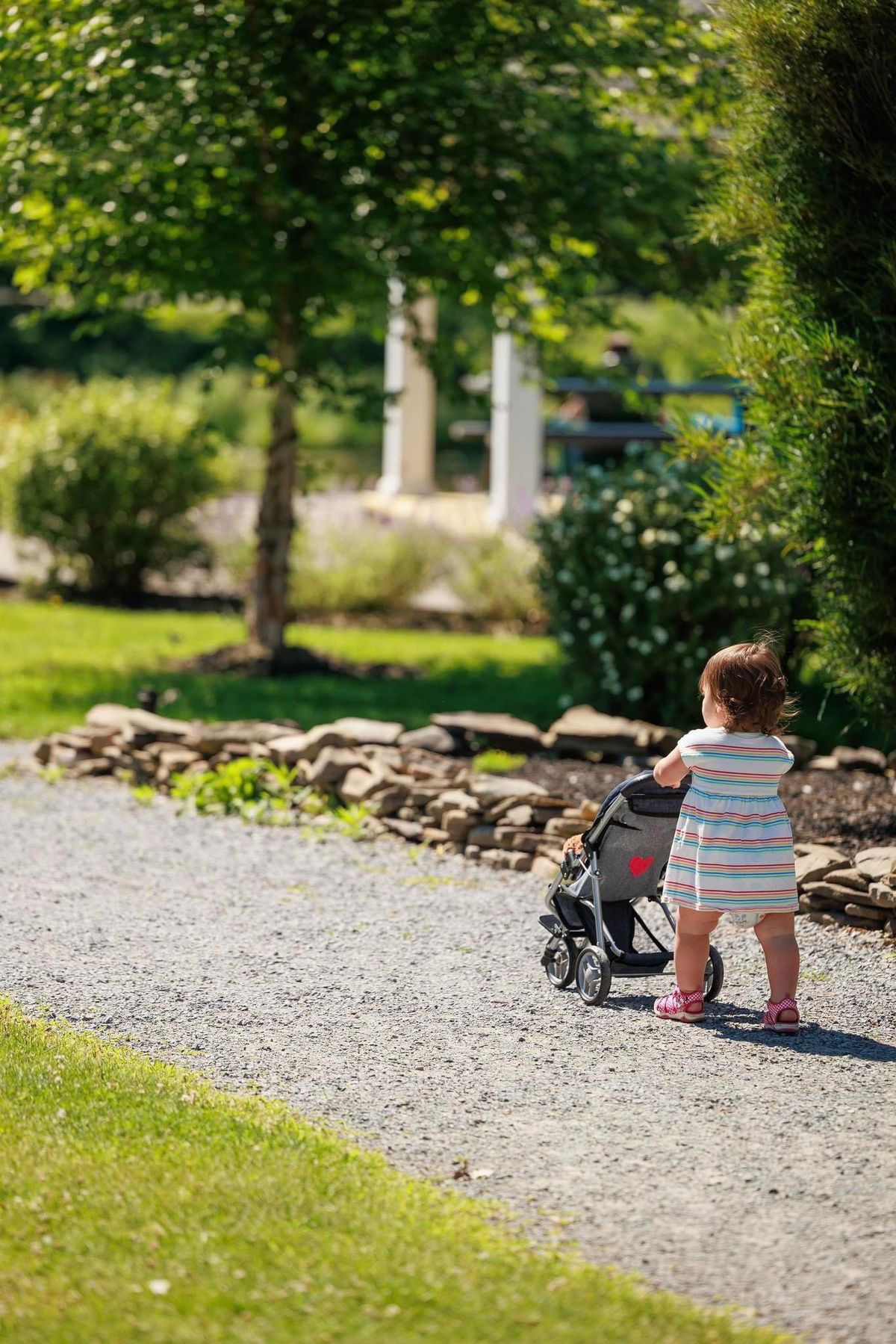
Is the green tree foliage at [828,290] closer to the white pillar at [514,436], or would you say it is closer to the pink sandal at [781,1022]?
the pink sandal at [781,1022]

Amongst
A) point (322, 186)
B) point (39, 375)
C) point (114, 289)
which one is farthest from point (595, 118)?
point (39, 375)

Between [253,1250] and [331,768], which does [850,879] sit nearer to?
[331,768]

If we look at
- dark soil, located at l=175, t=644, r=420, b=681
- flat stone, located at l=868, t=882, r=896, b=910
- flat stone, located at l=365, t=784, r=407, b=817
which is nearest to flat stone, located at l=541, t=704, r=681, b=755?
flat stone, located at l=365, t=784, r=407, b=817

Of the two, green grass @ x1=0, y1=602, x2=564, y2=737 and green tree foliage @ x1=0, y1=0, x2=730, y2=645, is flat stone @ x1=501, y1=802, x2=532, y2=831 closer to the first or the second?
green grass @ x1=0, y1=602, x2=564, y2=737

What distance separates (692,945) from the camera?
4.36m

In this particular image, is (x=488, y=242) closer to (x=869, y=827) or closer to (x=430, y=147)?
(x=430, y=147)

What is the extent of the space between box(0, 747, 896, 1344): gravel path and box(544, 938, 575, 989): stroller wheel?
57 millimetres

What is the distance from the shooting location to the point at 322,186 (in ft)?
31.2

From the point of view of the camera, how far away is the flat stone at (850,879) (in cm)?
539

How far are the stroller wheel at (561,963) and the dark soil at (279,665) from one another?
5.44 meters

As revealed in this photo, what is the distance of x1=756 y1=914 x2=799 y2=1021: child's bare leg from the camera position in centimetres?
433

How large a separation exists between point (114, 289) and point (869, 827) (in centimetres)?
599

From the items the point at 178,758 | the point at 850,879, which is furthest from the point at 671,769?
the point at 178,758

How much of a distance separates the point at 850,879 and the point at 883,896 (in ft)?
0.70
